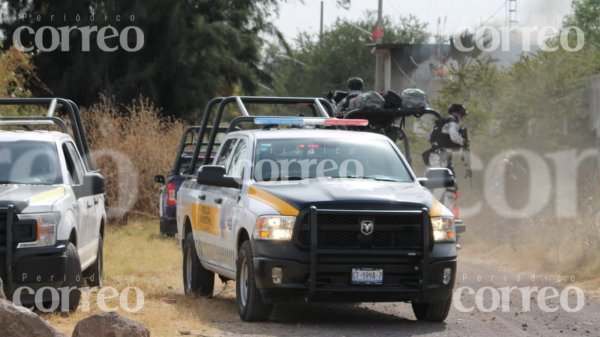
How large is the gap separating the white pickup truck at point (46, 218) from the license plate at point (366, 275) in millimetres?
2622

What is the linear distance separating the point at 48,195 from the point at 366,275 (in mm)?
3172

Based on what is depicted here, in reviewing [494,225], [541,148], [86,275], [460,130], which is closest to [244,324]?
[86,275]

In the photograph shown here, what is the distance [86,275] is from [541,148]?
15.1 metres

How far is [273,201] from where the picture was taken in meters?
11.9

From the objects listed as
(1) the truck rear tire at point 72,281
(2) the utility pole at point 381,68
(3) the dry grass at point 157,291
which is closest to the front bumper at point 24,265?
(1) the truck rear tire at point 72,281

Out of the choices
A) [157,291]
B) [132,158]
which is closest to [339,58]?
[132,158]

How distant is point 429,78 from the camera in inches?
2309

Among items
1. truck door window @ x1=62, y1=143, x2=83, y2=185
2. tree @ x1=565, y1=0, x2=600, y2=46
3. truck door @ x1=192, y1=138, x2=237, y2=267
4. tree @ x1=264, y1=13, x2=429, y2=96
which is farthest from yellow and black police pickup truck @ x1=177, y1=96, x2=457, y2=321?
tree @ x1=264, y1=13, x2=429, y2=96

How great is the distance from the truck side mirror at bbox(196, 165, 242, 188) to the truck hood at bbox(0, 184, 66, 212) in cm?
137

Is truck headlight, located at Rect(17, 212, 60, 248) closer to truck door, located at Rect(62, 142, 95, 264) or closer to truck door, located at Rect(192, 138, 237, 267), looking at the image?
truck door, located at Rect(62, 142, 95, 264)

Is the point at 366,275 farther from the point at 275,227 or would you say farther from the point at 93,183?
the point at 93,183

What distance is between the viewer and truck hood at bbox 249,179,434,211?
11688mm

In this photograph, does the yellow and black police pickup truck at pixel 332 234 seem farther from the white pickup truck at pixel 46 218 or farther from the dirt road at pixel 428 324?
the white pickup truck at pixel 46 218

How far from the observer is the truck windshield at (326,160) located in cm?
1290
